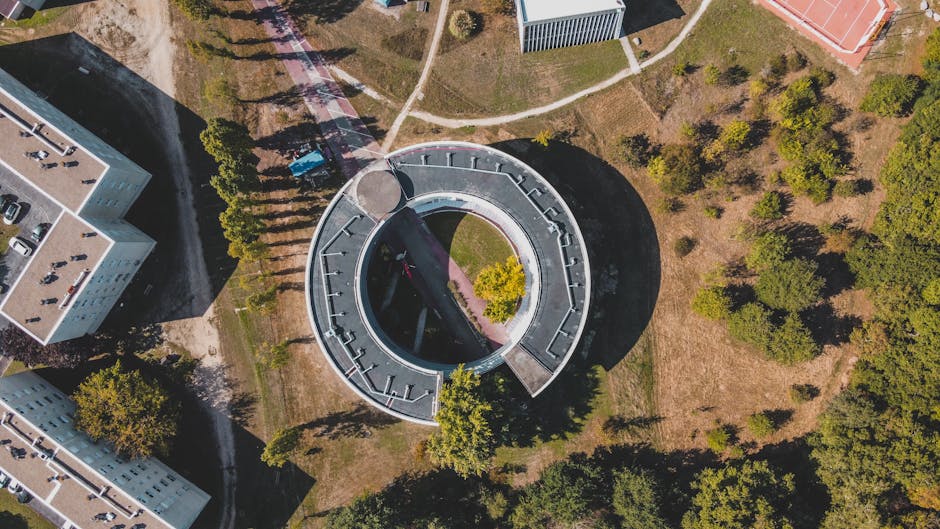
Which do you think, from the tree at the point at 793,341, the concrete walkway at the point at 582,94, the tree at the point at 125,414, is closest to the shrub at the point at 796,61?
the concrete walkway at the point at 582,94

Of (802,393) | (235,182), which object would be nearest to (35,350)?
(235,182)

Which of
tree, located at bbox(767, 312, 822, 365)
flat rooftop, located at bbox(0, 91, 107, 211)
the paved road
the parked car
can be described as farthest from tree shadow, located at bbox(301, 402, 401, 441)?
tree, located at bbox(767, 312, 822, 365)

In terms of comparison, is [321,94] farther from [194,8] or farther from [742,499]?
[742,499]

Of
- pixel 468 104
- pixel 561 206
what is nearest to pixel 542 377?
pixel 561 206

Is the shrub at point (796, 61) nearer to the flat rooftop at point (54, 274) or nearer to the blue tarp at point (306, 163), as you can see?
the blue tarp at point (306, 163)

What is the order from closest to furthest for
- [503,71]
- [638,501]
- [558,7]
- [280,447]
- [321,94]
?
[638,501] < [280,447] < [558,7] < [503,71] < [321,94]

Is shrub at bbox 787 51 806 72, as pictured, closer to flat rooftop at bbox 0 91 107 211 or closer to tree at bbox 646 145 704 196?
tree at bbox 646 145 704 196
